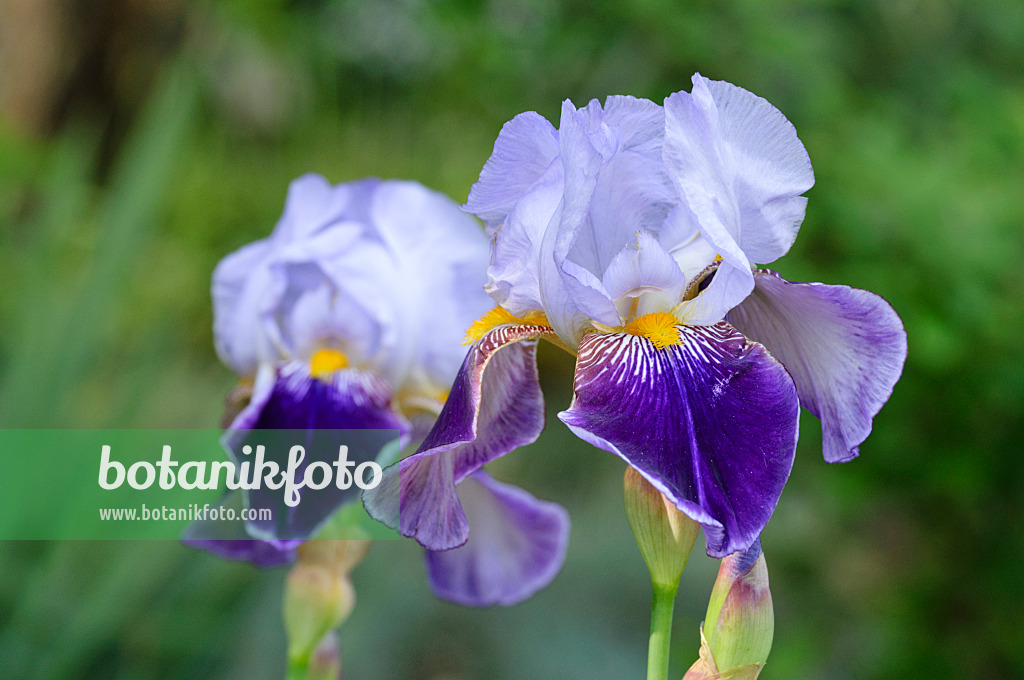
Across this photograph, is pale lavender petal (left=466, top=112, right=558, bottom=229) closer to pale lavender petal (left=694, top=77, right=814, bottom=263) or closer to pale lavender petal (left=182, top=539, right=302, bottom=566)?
pale lavender petal (left=694, top=77, right=814, bottom=263)

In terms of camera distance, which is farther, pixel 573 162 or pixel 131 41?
pixel 131 41

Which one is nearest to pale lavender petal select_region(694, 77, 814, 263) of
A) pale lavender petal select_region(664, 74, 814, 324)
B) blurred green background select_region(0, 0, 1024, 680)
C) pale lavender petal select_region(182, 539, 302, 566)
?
pale lavender petal select_region(664, 74, 814, 324)

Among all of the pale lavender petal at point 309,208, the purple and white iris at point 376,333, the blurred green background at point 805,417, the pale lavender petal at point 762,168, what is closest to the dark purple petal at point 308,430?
the purple and white iris at point 376,333

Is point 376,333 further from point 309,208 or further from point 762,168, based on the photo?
point 762,168

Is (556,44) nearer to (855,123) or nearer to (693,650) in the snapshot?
(855,123)

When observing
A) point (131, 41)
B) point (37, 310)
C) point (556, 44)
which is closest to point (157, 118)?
point (37, 310)

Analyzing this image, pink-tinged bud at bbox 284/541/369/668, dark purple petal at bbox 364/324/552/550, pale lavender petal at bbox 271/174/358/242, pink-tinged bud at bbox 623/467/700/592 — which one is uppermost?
pale lavender petal at bbox 271/174/358/242

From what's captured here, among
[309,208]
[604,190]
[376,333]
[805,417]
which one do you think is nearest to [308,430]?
[376,333]
